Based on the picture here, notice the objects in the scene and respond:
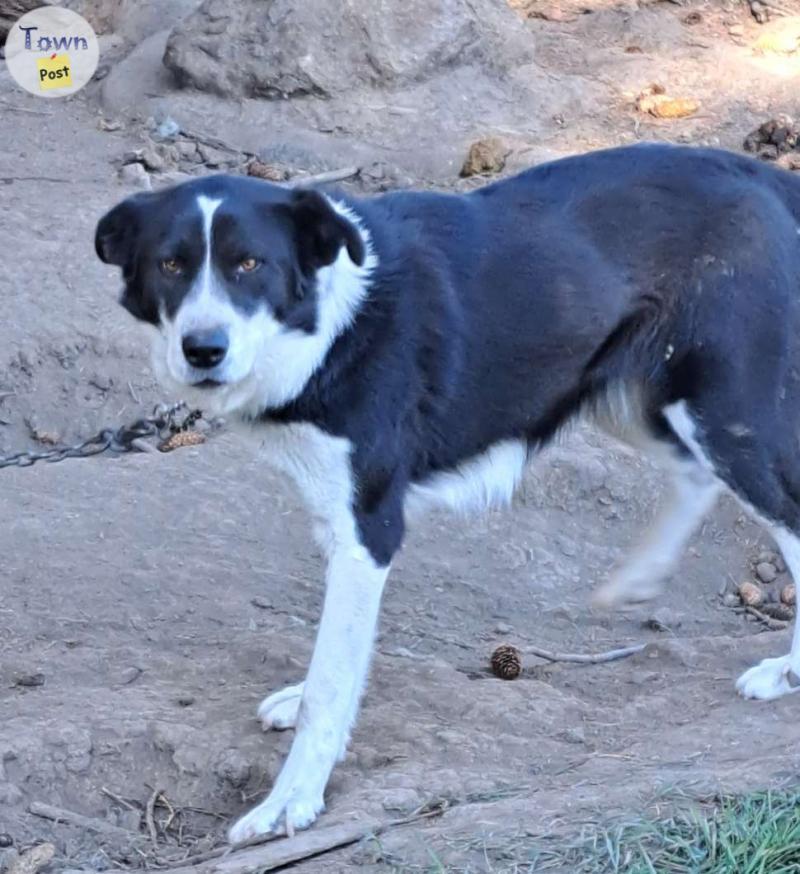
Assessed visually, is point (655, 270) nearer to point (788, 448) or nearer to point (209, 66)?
point (788, 448)

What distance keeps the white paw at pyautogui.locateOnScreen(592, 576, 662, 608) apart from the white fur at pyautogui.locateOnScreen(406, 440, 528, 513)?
2.21 ft

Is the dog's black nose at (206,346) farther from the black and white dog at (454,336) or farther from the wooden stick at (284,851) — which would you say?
the wooden stick at (284,851)

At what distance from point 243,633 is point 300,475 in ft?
3.80

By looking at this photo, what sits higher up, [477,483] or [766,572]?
[477,483]

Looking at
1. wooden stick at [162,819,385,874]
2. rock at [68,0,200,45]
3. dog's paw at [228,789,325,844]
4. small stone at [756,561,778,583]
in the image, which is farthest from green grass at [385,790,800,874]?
rock at [68,0,200,45]

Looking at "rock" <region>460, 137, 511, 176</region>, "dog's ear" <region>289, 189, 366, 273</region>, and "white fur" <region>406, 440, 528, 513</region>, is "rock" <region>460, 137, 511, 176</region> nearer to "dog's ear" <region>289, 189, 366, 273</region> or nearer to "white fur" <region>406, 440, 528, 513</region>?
"white fur" <region>406, 440, 528, 513</region>

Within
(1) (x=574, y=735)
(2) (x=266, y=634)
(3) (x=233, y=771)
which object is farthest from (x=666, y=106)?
(3) (x=233, y=771)

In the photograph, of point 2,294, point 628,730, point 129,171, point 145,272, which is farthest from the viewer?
point 129,171

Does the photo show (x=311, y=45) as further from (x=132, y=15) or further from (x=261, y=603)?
(x=261, y=603)

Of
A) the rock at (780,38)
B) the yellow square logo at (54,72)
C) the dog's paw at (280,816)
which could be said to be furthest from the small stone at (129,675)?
the rock at (780,38)

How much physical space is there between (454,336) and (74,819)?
5.21 ft

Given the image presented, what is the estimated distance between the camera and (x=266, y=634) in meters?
4.95

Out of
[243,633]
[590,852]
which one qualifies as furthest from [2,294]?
[590,852]

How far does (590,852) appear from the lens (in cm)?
337
